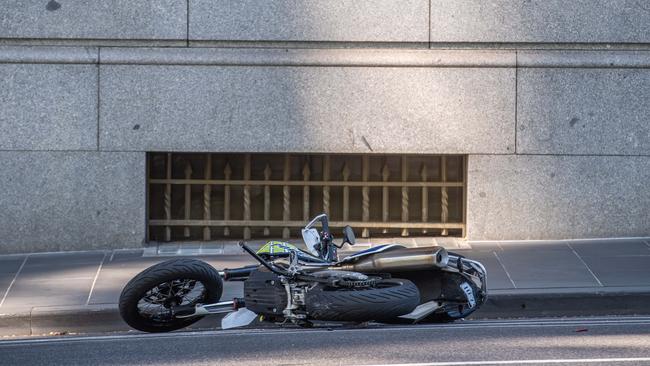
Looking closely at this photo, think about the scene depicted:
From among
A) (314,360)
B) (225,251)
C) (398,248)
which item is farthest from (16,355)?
(225,251)

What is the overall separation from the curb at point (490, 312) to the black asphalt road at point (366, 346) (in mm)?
937

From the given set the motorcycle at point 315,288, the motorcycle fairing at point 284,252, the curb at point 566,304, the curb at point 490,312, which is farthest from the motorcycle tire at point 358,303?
the curb at point 566,304

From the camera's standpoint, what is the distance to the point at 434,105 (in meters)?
12.6

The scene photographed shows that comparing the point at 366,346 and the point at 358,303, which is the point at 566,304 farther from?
the point at 366,346

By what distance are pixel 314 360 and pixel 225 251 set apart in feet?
17.4

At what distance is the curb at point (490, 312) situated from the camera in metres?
9.75

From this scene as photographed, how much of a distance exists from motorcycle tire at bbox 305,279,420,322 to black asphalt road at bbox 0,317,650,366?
0.16m

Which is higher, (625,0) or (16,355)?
(625,0)

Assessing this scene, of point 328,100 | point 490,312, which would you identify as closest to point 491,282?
point 490,312

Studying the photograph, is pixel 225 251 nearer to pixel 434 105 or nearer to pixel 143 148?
pixel 143 148

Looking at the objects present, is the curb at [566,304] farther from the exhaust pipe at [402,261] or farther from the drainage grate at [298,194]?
the drainage grate at [298,194]

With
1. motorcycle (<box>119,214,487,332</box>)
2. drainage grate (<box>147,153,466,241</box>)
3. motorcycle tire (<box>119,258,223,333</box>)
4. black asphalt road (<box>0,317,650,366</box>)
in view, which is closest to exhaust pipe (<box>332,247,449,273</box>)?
motorcycle (<box>119,214,487,332</box>)

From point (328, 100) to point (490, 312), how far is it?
3445 mm

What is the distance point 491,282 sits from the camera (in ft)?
35.3
